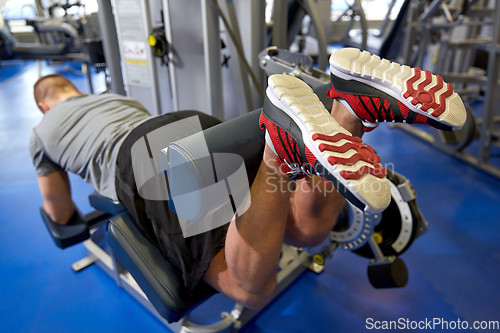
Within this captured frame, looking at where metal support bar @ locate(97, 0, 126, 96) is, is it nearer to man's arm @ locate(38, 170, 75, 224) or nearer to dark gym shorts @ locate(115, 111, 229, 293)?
man's arm @ locate(38, 170, 75, 224)

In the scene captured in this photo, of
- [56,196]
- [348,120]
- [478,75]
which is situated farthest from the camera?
[478,75]

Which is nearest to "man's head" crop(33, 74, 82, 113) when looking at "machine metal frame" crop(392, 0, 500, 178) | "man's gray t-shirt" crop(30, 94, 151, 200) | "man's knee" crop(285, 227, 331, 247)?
"man's gray t-shirt" crop(30, 94, 151, 200)

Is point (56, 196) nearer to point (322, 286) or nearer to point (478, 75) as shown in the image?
point (322, 286)

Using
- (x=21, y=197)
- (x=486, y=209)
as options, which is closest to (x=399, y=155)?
(x=486, y=209)

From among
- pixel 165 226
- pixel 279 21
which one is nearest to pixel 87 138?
pixel 165 226

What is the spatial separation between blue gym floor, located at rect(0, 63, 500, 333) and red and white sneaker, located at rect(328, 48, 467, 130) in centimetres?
92

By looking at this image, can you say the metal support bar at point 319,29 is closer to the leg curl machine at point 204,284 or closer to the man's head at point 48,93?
the leg curl machine at point 204,284

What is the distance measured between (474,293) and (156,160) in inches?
59.2

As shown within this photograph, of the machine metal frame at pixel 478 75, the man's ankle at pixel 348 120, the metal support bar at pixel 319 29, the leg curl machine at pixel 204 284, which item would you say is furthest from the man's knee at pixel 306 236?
the machine metal frame at pixel 478 75

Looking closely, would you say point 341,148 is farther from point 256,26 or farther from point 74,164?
point 256,26

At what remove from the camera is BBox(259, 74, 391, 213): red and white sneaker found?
585 millimetres

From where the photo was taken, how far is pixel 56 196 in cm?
138

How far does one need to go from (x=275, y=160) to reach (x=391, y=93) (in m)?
0.32

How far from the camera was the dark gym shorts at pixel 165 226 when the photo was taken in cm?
101
